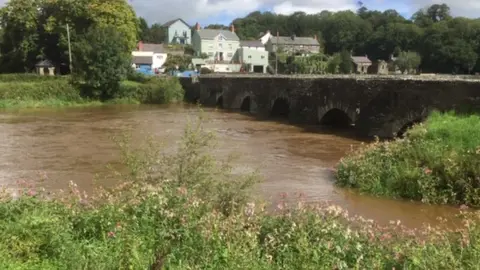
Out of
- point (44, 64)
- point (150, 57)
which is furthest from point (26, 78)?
point (150, 57)

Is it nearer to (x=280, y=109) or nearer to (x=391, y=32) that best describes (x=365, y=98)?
(x=280, y=109)

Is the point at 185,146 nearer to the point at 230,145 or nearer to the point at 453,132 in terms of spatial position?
the point at 453,132

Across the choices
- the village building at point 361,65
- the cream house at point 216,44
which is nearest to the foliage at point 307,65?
the village building at point 361,65

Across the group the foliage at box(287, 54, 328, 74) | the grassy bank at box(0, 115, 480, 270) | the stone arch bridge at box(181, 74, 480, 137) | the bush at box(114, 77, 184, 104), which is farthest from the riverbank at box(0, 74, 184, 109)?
the grassy bank at box(0, 115, 480, 270)

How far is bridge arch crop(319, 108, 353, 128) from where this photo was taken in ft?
105

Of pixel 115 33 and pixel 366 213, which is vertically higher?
pixel 115 33

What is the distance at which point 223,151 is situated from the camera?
2238cm

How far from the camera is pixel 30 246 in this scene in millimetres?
7312

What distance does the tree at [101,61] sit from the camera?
159ft

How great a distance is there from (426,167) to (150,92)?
41995 mm

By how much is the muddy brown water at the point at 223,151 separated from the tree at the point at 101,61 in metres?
8.89

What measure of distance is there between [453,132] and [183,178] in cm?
981

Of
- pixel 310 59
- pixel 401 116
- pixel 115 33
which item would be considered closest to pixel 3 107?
pixel 115 33

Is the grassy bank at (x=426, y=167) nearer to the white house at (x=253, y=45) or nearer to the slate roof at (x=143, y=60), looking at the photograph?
the slate roof at (x=143, y=60)
